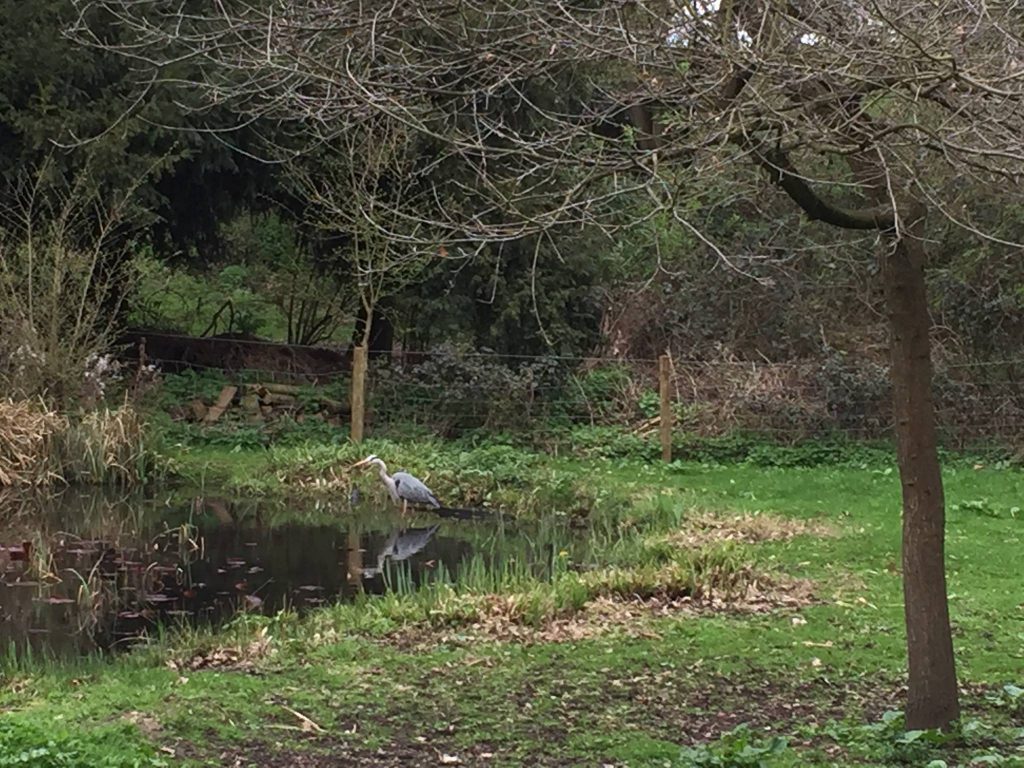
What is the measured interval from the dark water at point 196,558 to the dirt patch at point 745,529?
112 cm

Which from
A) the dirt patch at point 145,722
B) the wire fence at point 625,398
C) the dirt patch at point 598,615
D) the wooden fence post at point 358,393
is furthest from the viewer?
the wooden fence post at point 358,393

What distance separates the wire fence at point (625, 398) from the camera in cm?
1438

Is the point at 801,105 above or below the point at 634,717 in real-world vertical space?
above

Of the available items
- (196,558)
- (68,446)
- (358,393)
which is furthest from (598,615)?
(358,393)

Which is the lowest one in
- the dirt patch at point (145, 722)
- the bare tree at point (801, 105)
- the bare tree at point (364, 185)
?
the dirt patch at point (145, 722)

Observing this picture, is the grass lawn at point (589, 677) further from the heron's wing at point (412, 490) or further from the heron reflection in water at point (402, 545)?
the heron's wing at point (412, 490)

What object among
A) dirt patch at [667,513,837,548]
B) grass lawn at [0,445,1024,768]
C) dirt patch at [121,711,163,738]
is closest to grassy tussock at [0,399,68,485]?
grass lawn at [0,445,1024,768]

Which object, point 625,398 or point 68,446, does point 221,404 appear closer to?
point 68,446

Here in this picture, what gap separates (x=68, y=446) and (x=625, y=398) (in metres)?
7.15

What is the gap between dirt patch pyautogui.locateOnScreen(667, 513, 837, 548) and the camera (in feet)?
30.0

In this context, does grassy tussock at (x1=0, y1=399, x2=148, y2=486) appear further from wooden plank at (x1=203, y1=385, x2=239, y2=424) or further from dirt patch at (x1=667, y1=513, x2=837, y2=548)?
dirt patch at (x1=667, y1=513, x2=837, y2=548)

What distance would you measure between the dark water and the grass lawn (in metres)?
0.83

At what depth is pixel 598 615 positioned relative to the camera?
22.5 ft

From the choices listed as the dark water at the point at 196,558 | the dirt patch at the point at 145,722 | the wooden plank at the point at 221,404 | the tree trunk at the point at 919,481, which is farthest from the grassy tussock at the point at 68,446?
the tree trunk at the point at 919,481
